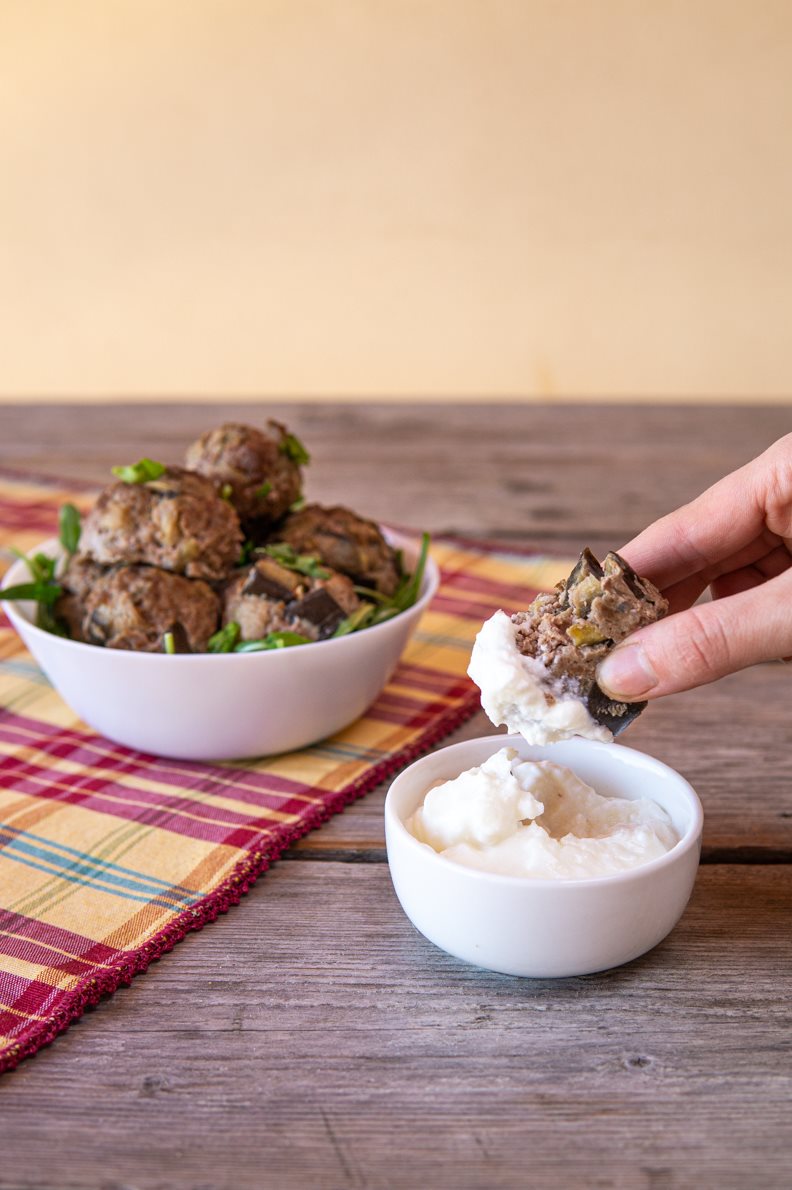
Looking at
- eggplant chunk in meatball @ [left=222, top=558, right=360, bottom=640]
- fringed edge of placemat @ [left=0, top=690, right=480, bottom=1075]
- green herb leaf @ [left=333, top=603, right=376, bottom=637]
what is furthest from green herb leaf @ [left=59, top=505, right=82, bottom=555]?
fringed edge of placemat @ [left=0, top=690, right=480, bottom=1075]

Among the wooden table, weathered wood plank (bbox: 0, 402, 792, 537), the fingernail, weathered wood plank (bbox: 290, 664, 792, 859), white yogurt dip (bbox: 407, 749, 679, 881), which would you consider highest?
the fingernail

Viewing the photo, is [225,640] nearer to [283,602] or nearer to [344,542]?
[283,602]

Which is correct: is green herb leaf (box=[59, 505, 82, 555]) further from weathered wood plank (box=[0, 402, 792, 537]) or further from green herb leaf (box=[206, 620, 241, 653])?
weathered wood plank (box=[0, 402, 792, 537])

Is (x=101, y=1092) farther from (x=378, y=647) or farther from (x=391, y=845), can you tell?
(x=378, y=647)

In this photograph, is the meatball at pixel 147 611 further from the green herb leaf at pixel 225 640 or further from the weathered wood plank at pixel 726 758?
the weathered wood plank at pixel 726 758

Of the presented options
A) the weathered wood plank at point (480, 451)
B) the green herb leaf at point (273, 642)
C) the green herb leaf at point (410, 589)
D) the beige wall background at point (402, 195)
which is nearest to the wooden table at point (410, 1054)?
the green herb leaf at point (273, 642)

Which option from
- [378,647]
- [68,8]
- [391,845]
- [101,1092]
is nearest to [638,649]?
[391,845]
